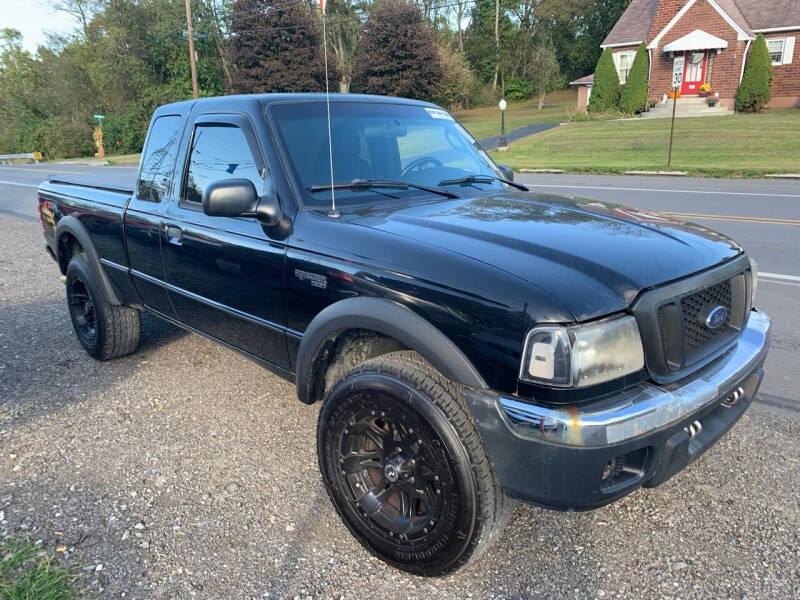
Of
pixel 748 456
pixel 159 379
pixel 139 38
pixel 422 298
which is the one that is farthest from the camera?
pixel 139 38

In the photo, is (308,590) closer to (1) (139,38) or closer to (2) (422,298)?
(2) (422,298)

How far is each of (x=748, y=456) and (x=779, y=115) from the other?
106ft

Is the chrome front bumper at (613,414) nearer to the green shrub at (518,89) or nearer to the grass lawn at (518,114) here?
the grass lawn at (518,114)

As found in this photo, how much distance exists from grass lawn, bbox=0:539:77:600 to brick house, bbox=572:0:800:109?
37779 millimetres

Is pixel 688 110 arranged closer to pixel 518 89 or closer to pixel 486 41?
pixel 518 89

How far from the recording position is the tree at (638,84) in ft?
113

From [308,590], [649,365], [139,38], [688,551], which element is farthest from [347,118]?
[139,38]

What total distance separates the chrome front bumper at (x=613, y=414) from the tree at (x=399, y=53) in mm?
43858

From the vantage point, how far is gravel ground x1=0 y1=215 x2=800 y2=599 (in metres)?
2.43

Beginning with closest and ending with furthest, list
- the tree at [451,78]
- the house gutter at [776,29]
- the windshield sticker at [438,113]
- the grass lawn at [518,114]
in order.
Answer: the windshield sticker at [438,113] → the house gutter at [776,29] → the grass lawn at [518,114] → the tree at [451,78]

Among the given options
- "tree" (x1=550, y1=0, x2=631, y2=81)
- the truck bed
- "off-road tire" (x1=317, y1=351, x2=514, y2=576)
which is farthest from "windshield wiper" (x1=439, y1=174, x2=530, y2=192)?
"tree" (x1=550, y1=0, x2=631, y2=81)

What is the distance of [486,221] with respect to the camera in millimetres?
2725

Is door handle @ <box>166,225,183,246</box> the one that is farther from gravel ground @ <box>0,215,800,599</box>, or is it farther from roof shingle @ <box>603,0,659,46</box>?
roof shingle @ <box>603,0,659,46</box>

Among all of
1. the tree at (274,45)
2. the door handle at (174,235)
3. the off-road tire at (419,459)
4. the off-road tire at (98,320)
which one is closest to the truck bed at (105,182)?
the off-road tire at (98,320)
